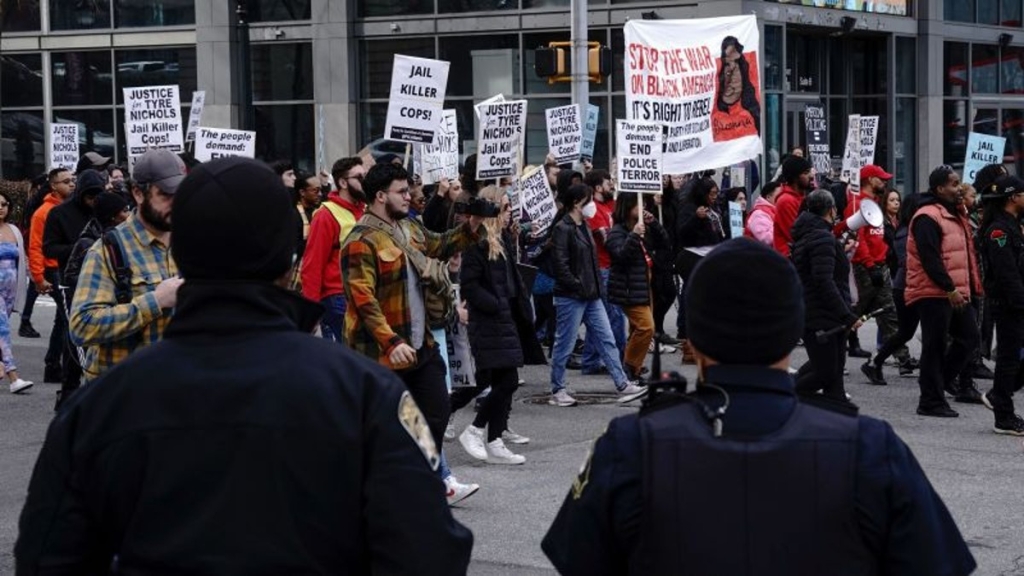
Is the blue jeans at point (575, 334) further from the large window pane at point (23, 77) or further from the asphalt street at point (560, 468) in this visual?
the large window pane at point (23, 77)

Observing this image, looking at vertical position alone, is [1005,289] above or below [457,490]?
above

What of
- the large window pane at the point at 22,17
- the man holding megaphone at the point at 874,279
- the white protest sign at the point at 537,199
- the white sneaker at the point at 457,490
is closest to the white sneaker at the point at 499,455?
the white sneaker at the point at 457,490

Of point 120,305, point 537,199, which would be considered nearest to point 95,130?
point 537,199

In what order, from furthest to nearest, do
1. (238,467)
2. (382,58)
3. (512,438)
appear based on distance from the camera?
(382,58) < (512,438) < (238,467)

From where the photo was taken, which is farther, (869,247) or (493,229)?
(869,247)

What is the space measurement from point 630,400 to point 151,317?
7.43 m

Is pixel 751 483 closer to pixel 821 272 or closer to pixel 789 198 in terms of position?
pixel 821 272

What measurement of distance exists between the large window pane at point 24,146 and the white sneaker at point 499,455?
24.2 metres

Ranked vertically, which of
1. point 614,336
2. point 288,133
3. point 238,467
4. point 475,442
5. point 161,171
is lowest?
point 475,442

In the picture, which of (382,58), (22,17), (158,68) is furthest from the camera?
(22,17)

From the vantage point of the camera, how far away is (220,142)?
57.5ft

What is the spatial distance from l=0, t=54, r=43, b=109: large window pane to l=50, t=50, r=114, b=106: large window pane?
0.33 metres

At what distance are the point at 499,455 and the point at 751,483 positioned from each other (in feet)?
23.8

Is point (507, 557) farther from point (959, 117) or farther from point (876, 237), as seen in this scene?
point (959, 117)
